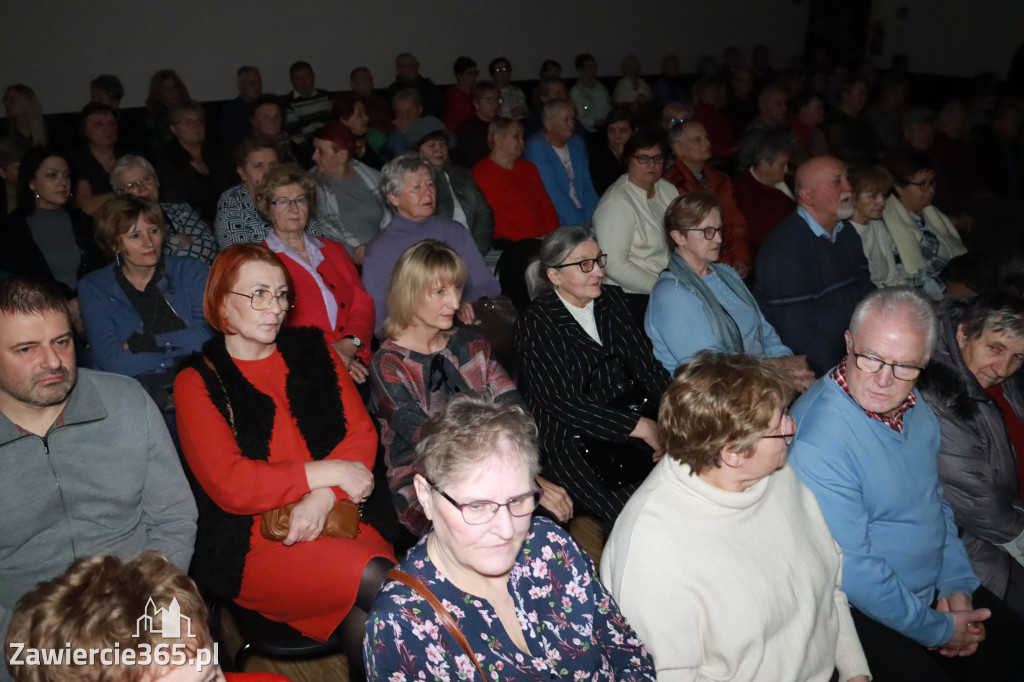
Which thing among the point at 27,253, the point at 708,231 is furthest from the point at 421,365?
the point at 27,253

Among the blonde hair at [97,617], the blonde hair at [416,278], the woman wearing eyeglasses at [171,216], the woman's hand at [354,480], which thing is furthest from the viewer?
the woman wearing eyeglasses at [171,216]

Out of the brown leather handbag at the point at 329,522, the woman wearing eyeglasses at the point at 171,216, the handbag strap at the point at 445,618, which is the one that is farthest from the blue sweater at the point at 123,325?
the handbag strap at the point at 445,618

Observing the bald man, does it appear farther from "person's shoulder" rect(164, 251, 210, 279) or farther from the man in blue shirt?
"person's shoulder" rect(164, 251, 210, 279)

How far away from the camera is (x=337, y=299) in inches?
130

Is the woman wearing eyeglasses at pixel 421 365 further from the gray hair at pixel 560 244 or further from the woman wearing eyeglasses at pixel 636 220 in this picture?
the woman wearing eyeglasses at pixel 636 220

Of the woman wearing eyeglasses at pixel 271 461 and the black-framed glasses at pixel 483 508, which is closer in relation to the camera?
the black-framed glasses at pixel 483 508

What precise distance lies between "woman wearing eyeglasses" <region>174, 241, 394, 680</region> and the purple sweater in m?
1.21

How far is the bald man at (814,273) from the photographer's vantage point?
10.7 feet

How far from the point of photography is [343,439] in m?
2.28

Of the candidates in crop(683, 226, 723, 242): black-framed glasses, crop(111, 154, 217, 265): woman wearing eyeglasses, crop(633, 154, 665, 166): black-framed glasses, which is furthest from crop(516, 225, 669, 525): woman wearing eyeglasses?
crop(111, 154, 217, 265): woman wearing eyeglasses

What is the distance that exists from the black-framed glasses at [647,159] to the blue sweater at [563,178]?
1.16 m

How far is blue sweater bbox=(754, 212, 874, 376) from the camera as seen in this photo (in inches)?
128

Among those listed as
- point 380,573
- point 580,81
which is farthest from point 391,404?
point 580,81

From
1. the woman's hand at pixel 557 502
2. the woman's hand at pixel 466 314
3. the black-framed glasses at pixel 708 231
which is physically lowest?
the woman's hand at pixel 557 502
